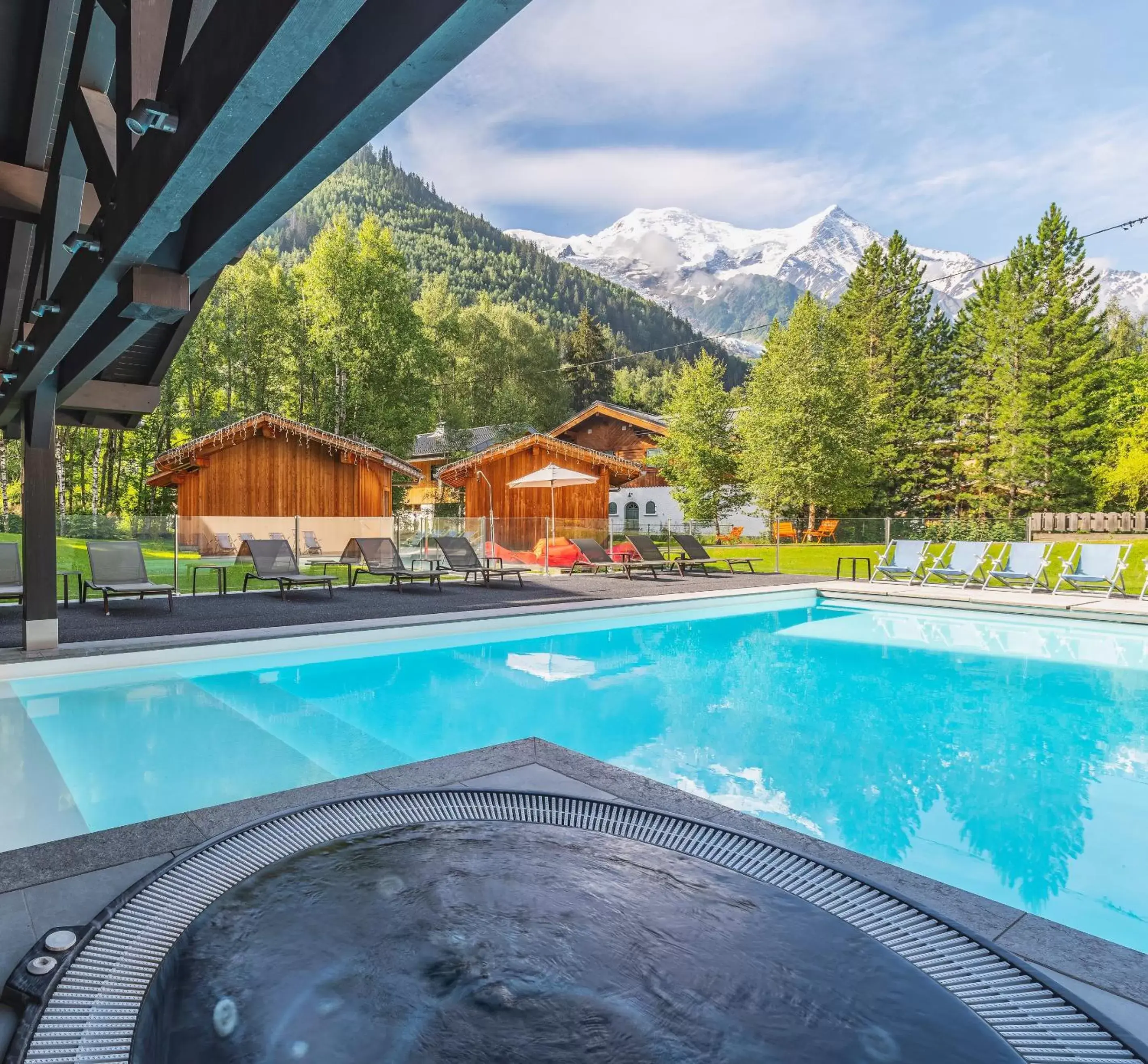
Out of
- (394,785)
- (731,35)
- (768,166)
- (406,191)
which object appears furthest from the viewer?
(406,191)

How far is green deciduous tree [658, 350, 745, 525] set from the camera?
1059 inches

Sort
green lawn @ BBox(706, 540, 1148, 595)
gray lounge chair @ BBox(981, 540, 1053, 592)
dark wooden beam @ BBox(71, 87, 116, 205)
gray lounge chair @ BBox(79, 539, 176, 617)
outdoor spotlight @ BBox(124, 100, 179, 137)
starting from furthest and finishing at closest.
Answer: green lawn @ BBox(706, 540, 1148, 595) → gray lounge chair @ BBox(981, 540, 1053, 592) → gray lounge chair @ BBox(79, 539, 176, 617) → dark wooden beam @ BBox(71, 87, 116, 205) → outdoor spotlight @ BBox(124, 100, 179, 137)

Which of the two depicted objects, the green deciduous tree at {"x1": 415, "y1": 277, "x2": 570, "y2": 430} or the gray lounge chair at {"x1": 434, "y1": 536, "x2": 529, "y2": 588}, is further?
the green deciduous tree at {"x1": 415, "y1": 277, "x2": 570, "y2": 430}

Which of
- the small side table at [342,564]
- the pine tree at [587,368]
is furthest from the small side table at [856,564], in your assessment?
the pine tree at [587,368]

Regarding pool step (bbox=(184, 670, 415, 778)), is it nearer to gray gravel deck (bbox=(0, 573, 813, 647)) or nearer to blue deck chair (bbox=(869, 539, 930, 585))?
gray gravel deck (bbox=(0, 573, 813, 647))

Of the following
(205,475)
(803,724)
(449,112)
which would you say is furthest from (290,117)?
(449,112)

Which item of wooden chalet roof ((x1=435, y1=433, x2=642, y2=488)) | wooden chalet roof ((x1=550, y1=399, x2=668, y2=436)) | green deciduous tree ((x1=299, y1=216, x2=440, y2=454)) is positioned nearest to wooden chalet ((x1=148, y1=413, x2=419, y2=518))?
wooden chalet roof ((x1=435, y1=433, x2=642, y2=488))

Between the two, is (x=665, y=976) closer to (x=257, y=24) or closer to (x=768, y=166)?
(x=257, y=24)

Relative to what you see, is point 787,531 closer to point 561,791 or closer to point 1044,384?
point 1044,384

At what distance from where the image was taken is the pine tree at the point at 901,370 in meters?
29.1

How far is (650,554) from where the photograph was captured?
1552 cm

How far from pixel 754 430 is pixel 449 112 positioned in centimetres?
2680

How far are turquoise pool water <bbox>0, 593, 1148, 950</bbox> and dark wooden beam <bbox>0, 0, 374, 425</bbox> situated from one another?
2803 mm

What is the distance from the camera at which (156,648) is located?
282 inches
